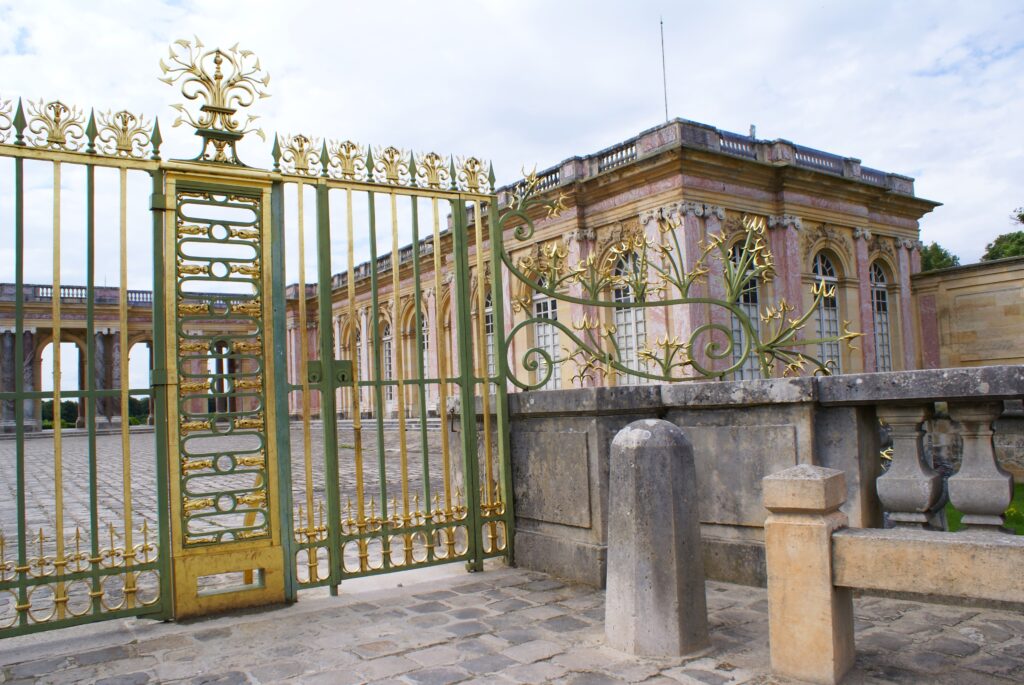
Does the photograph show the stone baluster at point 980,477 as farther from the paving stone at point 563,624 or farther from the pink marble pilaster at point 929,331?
the pink marble pilaster at point 929,331

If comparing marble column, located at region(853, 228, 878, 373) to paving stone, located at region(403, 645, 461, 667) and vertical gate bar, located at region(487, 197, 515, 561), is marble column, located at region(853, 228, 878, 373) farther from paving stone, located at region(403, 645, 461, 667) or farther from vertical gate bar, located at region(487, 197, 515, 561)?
paving stone, located at region(403, 645, 461, 667)

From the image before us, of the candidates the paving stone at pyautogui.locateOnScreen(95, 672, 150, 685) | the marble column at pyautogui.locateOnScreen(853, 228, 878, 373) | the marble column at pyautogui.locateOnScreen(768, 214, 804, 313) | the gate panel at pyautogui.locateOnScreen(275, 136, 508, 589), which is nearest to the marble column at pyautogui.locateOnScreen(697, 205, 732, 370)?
the marble column at pyautogui.locateOnScreen(768, 214, 804, 313)

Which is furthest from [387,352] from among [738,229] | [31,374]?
[31,374]

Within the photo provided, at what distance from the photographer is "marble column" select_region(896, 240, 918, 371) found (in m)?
23.0

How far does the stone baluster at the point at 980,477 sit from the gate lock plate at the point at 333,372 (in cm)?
301

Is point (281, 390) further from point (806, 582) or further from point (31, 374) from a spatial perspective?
point (31, 374)

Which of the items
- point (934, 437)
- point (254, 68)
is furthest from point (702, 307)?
point (254, 68)

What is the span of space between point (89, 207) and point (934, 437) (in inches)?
329

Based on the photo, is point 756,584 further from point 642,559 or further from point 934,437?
point 934,437

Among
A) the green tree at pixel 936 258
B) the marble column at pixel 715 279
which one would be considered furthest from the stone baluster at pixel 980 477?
the green tree at pixel 936 258

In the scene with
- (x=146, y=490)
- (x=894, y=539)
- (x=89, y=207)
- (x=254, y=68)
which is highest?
(x=254, y=68)

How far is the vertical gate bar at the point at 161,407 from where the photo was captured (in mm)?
3840

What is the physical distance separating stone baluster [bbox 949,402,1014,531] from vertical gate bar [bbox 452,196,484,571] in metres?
2.64

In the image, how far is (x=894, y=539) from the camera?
2.71 metres
